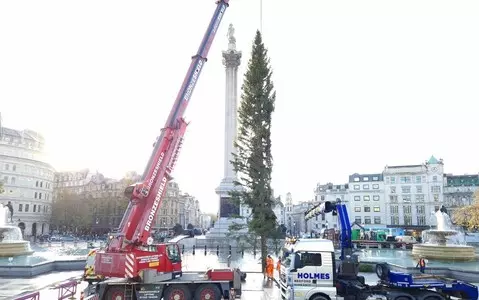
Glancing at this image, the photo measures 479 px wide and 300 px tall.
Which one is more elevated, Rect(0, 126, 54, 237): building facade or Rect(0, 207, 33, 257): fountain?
Rect(0, 126, 54, 237): building facade

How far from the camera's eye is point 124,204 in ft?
288

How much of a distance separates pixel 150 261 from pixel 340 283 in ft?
27.6

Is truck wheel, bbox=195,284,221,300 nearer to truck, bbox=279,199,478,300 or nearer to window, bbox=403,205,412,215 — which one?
truck, bbox=279,199,478,300

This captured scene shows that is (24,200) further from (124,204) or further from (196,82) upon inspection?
(196,82)

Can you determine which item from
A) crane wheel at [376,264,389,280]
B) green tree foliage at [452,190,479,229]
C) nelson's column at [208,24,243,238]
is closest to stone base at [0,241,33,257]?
nelson's column at [208,24,243,238]

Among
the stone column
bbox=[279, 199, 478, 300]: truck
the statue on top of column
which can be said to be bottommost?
bbox=[279, 199, 478, 300]: truck

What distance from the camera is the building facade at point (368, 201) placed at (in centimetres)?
9825

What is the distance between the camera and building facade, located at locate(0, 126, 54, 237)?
81.8 m

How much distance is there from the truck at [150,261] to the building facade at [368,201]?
90.7 metres

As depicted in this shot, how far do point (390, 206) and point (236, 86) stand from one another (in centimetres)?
6110

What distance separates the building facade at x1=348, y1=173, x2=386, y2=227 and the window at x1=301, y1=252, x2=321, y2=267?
89790 mm

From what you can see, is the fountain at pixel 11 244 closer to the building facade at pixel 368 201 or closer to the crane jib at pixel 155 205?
the crane jib at pixel 155 205

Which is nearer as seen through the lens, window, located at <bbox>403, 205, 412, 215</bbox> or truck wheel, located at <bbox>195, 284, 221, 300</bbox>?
truck wheel, located at <bbox>195, 284, 221, 300</bbox>

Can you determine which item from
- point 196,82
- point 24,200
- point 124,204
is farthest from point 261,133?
point 24,200
